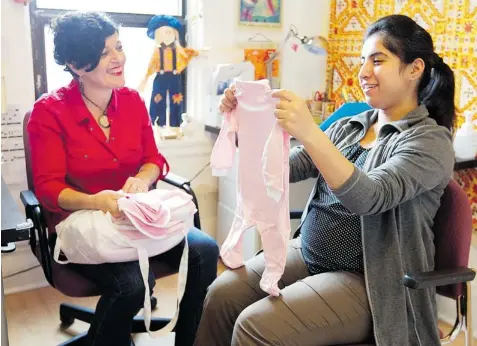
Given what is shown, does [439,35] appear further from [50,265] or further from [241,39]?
[50,265]

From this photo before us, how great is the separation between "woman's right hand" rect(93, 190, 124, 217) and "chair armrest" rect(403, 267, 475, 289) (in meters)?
0.86

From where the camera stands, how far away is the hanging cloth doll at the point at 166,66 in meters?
2.64

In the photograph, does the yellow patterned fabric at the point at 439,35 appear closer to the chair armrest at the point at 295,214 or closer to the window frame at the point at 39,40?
the chair armrest at the point at 295,214

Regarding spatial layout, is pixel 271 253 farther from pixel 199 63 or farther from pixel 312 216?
pixel 199 63

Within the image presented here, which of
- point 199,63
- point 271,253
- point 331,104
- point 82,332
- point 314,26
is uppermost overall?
point 314,26

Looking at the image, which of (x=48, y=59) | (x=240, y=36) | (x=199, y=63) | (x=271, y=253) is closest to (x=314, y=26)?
(x=240, y=36)

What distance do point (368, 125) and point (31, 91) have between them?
160cm

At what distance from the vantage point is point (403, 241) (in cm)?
137

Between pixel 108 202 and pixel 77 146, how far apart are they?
269 mm

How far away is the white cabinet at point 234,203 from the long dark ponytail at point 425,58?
994 millimetres

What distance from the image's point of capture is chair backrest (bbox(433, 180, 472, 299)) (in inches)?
55.0

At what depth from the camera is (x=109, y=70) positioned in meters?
1.79

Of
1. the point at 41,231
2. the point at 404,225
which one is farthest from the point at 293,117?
the point at 41,231

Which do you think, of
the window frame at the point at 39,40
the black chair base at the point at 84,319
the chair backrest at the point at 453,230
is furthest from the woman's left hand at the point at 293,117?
the window frame at the point at 39,40
